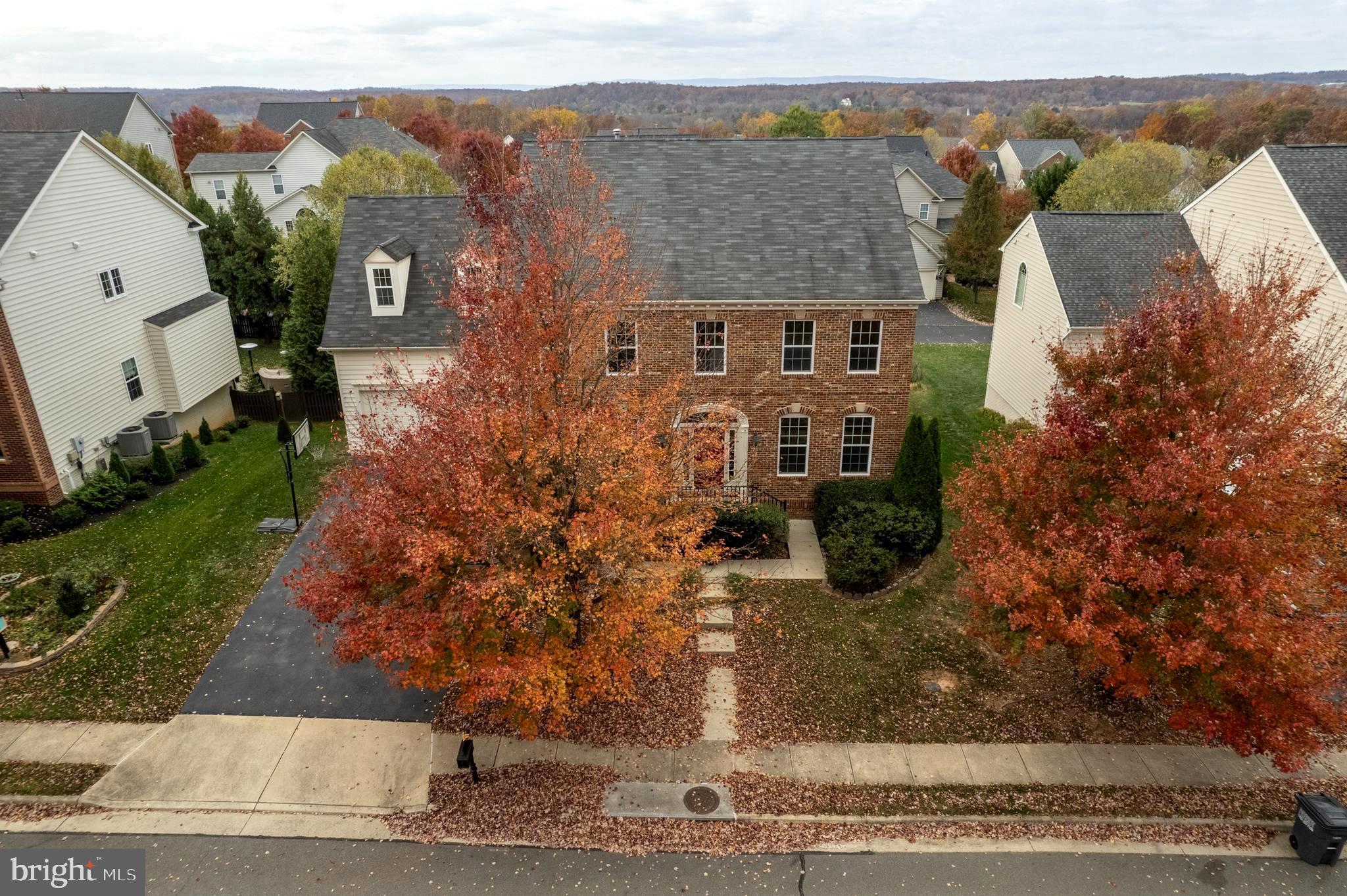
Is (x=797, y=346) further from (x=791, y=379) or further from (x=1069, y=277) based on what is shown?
(x=1069, y=277)

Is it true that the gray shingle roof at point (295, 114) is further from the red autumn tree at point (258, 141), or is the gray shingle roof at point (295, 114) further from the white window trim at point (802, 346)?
the white window trim at point (802, 346)

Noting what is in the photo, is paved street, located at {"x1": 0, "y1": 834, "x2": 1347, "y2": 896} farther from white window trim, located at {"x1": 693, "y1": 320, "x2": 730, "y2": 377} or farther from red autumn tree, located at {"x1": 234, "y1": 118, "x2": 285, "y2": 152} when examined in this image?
red autumn tree, located at {"x1": 234, "y1": 118, "x2": 285, "y2": 152}

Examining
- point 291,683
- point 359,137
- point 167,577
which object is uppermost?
point 359,137

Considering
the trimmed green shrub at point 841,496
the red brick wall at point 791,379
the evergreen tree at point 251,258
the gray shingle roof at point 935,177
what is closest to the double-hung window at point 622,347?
the red brick wall at point 791,379

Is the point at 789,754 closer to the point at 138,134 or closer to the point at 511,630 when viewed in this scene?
the point at 511,630

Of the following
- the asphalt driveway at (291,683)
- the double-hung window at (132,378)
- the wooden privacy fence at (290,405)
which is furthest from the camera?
the wooden privacy fence at (290,405)

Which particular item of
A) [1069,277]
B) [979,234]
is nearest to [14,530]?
[1069,277]
